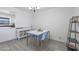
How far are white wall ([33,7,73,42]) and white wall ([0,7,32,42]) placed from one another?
39.7 inches

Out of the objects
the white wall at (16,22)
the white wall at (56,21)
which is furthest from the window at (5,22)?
the white wall at (56,21)

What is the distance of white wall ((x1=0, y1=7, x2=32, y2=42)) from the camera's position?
12.1 ft

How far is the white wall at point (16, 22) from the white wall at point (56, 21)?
1.01 metres

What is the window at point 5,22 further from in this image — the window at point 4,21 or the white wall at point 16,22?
the white wall at point 16,22

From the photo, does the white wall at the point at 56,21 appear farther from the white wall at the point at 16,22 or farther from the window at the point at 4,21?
the window at the point at 4,21

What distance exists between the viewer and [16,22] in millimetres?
4480

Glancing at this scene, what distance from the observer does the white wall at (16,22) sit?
3.70 metres

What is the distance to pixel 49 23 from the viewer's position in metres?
4.62

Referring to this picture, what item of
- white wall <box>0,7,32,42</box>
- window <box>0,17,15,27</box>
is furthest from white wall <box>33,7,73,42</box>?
window <box>0,17,15,27</box>

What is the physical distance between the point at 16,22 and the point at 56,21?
2.79 meters

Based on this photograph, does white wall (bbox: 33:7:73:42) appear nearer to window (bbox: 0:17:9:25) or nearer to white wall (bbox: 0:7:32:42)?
white wall (bbox: 0:7:32:42)

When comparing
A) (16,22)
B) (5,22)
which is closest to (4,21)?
(5,22)

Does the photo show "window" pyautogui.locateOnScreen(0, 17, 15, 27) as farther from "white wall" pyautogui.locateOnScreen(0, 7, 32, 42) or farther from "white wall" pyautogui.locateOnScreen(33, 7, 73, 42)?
"white wall" pyautogui.locateOnScreen(33, 7, 73, 42)

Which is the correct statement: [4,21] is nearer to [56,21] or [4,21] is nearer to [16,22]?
[16,22]
